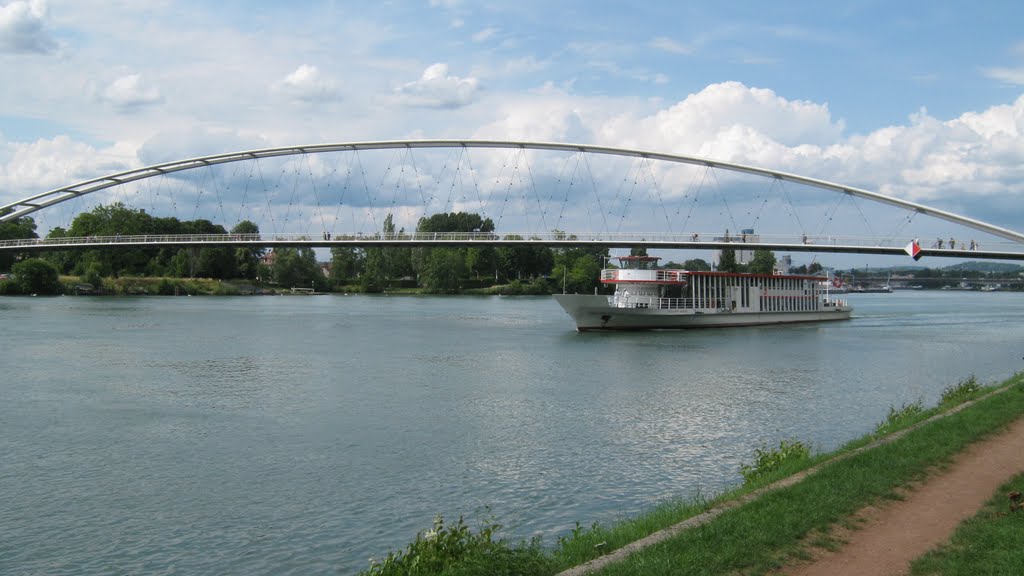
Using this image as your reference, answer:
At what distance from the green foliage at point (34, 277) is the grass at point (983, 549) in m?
108

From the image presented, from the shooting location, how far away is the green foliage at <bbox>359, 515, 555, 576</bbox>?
7816 millimetres

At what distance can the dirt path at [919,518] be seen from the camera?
757 centimetres

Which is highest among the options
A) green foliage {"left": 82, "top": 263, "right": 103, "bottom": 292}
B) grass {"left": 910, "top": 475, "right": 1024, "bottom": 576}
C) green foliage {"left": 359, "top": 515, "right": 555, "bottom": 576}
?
green foliage {"left": 82, "top": 263, "right": 103, "bottom": 292}

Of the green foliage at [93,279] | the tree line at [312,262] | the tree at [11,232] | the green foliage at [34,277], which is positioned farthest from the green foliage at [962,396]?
the tree at [11,232]

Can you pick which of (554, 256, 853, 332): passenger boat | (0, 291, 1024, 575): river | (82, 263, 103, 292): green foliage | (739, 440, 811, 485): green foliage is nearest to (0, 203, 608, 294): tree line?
(82, 263, 103, 292): green foliage

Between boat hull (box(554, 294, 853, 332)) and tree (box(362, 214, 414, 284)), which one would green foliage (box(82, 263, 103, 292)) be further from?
boat hull (box(554, 294, 853, 332))

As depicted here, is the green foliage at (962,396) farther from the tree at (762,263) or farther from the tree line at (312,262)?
the tree at (762,263)

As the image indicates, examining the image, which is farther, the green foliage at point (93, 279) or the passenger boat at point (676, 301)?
the green foliage at point (93, 279)

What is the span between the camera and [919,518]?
28.8 feet

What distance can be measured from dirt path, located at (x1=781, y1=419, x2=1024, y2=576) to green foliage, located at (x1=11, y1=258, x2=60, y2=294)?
350ft

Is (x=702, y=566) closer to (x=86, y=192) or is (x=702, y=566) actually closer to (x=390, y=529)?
(x=390, y=529)

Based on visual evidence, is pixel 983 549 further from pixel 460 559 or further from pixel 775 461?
pixel 775 461

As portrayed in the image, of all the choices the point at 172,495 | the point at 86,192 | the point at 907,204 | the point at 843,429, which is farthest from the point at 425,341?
the point at 86,192

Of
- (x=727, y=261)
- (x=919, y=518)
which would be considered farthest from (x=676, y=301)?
(x=727, y=261)
